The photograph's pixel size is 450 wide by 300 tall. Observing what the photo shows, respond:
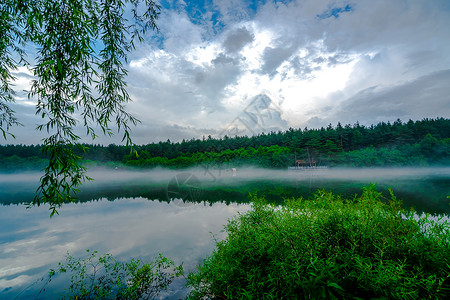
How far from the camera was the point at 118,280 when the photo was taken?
198 inches

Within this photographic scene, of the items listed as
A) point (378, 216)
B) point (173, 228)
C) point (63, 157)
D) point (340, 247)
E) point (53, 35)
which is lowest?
point (173, 228)

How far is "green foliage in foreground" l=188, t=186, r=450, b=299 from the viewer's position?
5.64ft

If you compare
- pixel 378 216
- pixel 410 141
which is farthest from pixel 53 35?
pixel 410 141

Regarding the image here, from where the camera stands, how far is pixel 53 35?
257cm

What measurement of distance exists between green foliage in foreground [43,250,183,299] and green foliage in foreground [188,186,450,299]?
1.76 meters

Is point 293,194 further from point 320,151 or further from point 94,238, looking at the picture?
point 320,151

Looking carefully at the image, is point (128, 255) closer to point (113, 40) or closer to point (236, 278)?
point (236, 278)

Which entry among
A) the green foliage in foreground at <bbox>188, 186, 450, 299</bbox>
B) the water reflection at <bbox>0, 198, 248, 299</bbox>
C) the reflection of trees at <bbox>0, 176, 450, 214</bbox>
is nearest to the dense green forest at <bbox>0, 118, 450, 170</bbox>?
the reflection of trees at <bbox>0, 176, 450, 214</bbox>

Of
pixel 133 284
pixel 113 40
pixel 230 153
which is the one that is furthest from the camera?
pixel 230 153

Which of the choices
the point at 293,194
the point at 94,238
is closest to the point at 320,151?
the point at 293,194

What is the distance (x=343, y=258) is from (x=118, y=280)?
577 cm

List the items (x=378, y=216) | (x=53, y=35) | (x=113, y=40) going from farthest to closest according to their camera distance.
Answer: (x=113, y=40), (x=378, y=216), (x=53, y=35)

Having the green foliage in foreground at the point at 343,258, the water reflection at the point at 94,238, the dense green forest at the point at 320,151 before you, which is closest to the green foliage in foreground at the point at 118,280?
the water reflection at the point at 94,238

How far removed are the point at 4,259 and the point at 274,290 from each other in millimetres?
11338
